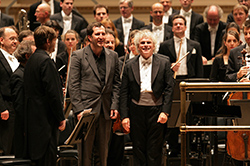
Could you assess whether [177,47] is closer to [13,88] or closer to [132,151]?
[132,151]

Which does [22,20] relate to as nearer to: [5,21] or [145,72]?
[5,21]

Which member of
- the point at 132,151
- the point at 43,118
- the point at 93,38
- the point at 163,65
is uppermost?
the point at 93,38

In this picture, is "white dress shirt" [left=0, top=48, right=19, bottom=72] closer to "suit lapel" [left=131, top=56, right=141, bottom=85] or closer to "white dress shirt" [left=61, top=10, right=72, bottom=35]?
"suit lapel" [left=131, top=56, right=141, bottom=85]

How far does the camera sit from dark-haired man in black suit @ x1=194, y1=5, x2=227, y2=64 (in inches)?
249

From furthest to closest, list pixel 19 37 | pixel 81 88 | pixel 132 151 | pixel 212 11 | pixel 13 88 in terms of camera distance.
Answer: pixel 212 11 < pixel 19 37 < pixel 132 151 < pixel 81 88 < pixel 13 88

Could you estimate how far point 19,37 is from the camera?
16.1 feet

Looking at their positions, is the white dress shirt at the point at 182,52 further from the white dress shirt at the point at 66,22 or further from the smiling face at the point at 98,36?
the white dress shirt at the point at 66,22

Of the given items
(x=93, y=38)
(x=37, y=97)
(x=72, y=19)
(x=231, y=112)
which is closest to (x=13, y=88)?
(x=37, y=97)

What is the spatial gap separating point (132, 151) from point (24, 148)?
4.28 ft

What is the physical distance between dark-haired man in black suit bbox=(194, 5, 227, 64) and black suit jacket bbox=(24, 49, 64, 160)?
10.8 ft

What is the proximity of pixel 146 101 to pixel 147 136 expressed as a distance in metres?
0.33

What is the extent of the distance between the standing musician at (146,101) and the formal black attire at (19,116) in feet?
3.27

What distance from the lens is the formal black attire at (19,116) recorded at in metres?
3.56

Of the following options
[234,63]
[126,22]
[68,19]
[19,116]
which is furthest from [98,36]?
[68,19]
